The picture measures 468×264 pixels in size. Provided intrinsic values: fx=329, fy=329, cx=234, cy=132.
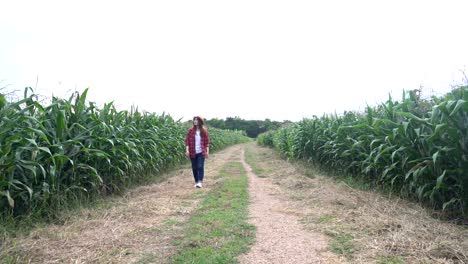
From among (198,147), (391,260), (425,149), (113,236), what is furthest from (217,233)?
(198,147)

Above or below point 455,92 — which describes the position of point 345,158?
below

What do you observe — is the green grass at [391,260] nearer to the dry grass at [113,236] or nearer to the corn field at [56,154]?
the dry grass at [113,236]

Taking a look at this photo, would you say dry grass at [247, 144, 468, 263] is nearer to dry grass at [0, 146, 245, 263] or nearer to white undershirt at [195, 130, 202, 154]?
dry grass at [0, 146, 245, 263]

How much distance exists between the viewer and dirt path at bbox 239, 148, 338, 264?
10.0ft

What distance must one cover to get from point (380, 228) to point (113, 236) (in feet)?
9.78

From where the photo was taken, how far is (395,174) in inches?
224

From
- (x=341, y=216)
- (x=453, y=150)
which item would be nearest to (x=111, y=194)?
(x=341, y=216)

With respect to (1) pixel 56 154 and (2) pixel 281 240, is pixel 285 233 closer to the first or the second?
(2) pixel 281 240

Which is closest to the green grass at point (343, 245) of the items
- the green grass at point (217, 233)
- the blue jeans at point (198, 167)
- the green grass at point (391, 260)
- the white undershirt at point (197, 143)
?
the green grass at point (391, 260)

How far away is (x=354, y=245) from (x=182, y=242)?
1759 millimetres

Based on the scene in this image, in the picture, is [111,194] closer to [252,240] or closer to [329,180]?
[252,240]

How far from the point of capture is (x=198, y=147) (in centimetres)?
763

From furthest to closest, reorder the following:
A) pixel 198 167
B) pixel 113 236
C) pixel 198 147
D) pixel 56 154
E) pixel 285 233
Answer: pixel 198 147, pixel 198 167, pixel 56 154, pixel 285 233, pixel 113 236

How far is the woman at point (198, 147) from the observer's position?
7.49 meters
